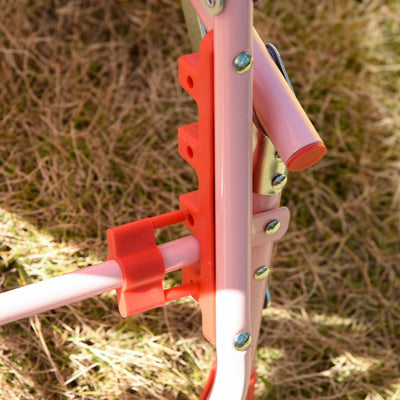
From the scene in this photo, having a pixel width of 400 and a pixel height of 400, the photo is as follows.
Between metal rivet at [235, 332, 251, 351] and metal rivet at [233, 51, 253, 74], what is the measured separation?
247mm

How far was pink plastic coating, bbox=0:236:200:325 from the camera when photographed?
19.9 inches

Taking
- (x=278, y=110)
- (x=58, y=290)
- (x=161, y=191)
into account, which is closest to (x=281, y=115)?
(x=278, y=110)

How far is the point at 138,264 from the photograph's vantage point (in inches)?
21.2

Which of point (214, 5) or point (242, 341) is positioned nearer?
point (214, 5)

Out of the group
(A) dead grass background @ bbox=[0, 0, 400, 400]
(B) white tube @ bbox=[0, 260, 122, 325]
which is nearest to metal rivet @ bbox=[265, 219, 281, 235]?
(B) white tube @ bbox=[0, 260, 122, 325]

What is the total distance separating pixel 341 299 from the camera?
113 cm

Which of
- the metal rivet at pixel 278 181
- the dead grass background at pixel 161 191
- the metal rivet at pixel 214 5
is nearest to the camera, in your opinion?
the metal rivet at pixel 214 5

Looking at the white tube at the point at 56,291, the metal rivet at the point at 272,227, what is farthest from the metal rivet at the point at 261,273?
the white tube at the point at 56,291

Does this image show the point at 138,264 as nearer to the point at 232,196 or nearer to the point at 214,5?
the point at 232,196

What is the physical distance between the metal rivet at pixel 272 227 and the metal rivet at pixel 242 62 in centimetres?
18

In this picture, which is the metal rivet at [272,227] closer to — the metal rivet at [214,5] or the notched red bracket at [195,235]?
the notched red bracket at [195,235]

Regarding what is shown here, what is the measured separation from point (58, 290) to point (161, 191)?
66 centimetres

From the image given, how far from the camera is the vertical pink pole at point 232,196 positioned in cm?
46

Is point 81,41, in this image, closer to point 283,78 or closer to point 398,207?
point 398,207
